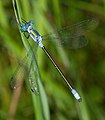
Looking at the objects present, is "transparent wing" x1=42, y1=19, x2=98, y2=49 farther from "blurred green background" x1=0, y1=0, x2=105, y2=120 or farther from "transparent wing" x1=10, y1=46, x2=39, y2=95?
"transparent wing" x1=10, y1=46, x2=39, y2=95

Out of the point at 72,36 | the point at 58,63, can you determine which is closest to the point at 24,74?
the point at 72,36

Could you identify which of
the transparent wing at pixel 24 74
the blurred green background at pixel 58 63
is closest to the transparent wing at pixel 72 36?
the blurred green background at pixel 58 63

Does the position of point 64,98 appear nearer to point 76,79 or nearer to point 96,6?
point 76,79

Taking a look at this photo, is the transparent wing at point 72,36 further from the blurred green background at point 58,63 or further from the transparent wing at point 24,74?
the transparent wing at point 24,74

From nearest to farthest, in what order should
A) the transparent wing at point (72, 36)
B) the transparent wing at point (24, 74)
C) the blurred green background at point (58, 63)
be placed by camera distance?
the transparent wing at point (24, 74), the transparent wing at point (72, 36), the blurred green background at point (58, 63)

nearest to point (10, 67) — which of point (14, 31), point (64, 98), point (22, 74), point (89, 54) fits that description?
point (14, 31)

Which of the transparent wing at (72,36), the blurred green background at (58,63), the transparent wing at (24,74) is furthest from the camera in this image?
the blurred green background at (58,63)
